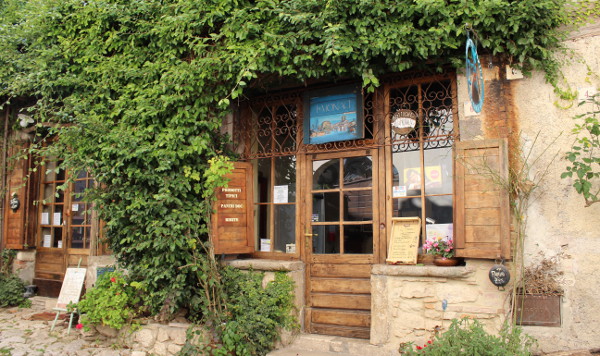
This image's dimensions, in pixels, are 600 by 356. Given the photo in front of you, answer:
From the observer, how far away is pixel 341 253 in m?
5.46

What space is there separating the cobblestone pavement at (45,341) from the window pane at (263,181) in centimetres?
227

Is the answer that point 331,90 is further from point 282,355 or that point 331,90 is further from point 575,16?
point 282,355

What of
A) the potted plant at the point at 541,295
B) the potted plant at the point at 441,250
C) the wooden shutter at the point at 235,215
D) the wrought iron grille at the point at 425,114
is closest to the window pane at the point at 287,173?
the wooden shutter at the point at 235,215

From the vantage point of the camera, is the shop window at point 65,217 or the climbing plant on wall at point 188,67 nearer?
the climbing plant on wall at point 188,67

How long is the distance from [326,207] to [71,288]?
3.74m

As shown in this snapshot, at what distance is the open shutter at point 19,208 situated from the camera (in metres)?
7.68

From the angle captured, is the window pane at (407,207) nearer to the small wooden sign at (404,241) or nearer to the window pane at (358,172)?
the small wooden sign at (404,241)

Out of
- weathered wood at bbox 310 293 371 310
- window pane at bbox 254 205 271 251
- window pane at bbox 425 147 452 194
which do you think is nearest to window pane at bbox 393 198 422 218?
window pane at bbox 425 147 452 194

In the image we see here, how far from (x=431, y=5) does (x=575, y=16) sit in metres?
1.41

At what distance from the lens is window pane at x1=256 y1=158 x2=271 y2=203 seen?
606 cm

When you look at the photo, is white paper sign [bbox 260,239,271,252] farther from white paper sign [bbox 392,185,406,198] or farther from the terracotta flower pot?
the terracotta flower pot

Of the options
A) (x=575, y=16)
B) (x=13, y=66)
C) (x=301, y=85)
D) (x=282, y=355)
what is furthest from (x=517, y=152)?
(x=13, y=66)

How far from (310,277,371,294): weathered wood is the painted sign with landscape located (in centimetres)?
162

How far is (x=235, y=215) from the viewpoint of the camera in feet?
19.0
